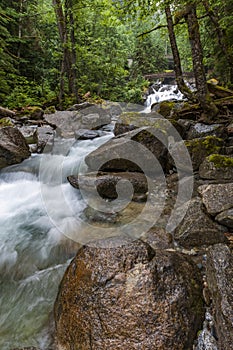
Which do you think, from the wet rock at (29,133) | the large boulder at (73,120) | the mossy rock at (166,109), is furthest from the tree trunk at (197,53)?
the wet rock at (29,133)

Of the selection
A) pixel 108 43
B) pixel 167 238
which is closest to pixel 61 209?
pixel 167 238

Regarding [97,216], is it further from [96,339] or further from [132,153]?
[96,339]

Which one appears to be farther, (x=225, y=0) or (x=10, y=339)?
(x=225, y=0)

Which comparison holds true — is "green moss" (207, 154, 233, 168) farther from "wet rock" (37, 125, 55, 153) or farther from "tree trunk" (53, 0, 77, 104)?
"tree trunk" (53, 0, 77, 104)

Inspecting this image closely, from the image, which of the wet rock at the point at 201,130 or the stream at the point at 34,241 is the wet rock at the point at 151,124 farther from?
the stream at the point at 34,241

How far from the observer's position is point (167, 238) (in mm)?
3824

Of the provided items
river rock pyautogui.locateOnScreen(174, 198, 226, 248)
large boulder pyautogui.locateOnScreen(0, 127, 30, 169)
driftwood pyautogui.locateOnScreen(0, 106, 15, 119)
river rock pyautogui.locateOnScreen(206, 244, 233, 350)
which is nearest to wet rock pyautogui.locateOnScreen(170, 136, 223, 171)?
river rock pyautogui.locateOnScreen(174, 198, 226, 248)

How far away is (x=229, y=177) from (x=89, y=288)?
12.2 feet

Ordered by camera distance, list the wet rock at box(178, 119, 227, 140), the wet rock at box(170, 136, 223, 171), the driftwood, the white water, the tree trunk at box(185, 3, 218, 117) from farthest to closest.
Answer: the driftwood, the wet rock at box(178, 119, 227, 140), the tree trunk at box(185, 3, 218, 117), the wet rock at box(170, 136, 223, 171), the white water

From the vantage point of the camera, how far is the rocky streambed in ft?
7.39

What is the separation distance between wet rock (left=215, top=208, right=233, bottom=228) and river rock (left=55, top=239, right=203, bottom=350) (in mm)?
1211

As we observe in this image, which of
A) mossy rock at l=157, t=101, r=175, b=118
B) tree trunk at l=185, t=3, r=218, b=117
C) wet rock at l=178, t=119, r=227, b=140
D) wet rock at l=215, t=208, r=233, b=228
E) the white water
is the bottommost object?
the white water

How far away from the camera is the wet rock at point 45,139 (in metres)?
8.45

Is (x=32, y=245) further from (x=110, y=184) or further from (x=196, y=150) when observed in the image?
(x=196, y=150)
